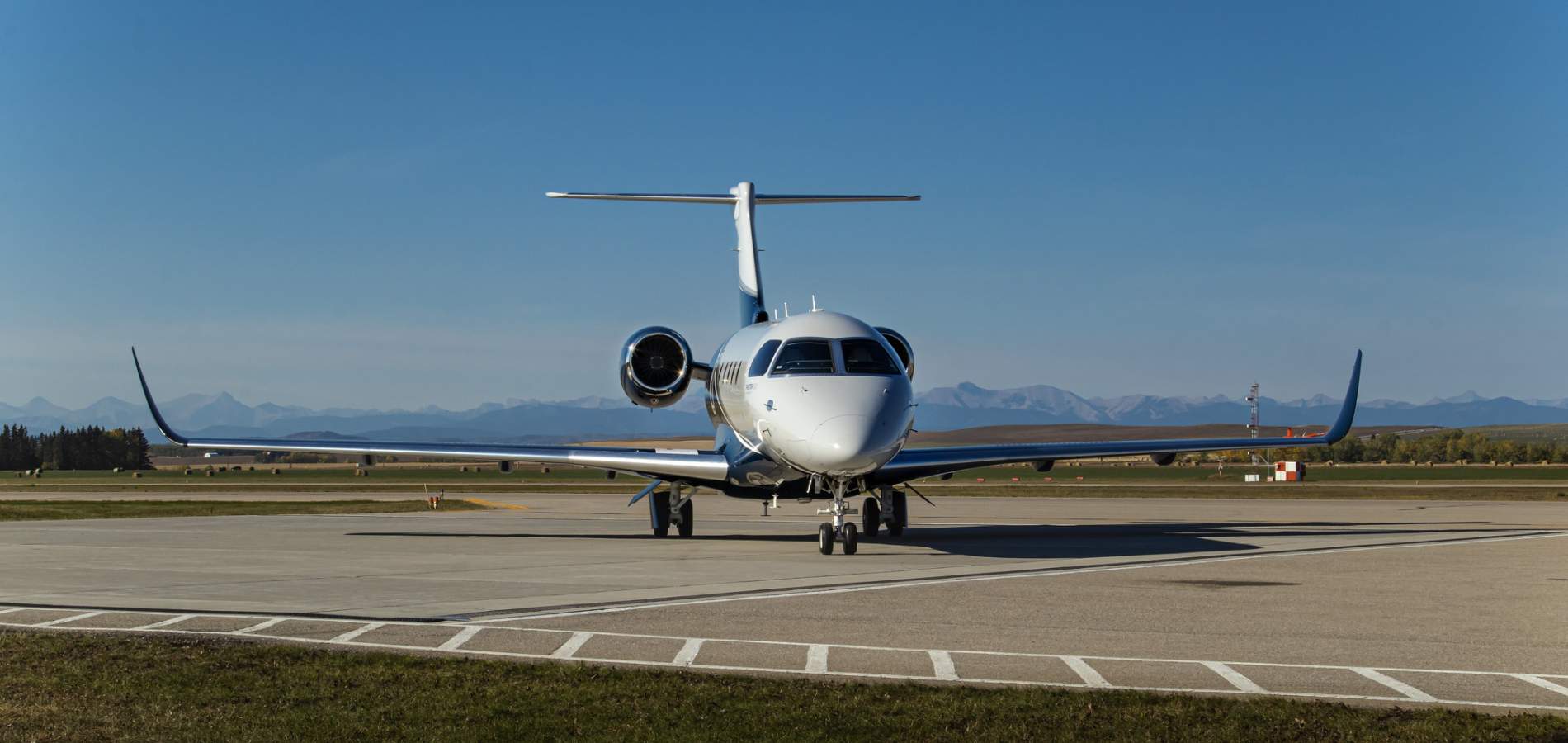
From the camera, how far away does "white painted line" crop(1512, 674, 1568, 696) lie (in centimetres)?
919

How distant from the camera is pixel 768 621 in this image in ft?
41.8

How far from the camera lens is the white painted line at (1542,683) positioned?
30.1 ft

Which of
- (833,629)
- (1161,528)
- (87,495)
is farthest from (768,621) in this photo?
(87,495)

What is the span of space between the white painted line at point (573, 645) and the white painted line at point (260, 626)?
2.86 meters

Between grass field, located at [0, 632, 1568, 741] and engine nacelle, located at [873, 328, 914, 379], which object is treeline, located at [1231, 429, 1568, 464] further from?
grass field, located at [0, 632, 1568, 741]

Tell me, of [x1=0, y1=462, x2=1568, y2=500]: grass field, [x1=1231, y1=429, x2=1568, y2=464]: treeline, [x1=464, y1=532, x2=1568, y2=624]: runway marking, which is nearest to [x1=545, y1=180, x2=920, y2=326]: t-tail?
[x1=464, y1=532, x2=1568, y2=624]: runway marking

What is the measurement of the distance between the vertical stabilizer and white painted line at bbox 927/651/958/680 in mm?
20381

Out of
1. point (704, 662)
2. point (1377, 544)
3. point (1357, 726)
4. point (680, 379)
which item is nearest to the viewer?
point (1357, 726)

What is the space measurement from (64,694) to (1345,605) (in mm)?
11898

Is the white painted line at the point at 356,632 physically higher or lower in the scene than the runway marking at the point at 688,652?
lower

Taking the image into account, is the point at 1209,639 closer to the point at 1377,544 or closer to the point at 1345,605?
the point at 1345,605

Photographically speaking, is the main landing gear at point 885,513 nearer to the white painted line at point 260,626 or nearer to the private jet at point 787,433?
the private jet at point 787,433

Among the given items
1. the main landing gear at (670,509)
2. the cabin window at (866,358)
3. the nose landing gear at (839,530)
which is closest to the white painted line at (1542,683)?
the cabin window at (866,358)

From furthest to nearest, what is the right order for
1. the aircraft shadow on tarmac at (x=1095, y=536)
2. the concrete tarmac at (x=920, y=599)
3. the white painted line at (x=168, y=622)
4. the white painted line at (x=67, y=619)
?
1. the aircraft shadow on tarmac at (x=1095, y=536)
2. the white painted line at (x=67, y=619)
3. the white painted line at (x=168, y=622)
4. the concrete tarmac at (x=920, y=599)
